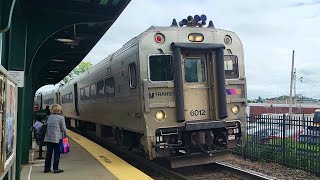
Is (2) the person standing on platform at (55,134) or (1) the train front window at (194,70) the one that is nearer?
(2) the person standing on platform at (55,134)

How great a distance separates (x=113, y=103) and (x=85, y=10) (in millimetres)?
3399

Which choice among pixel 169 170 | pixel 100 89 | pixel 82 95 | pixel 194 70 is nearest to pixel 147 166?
pixel 169 170

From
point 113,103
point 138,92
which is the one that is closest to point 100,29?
point 113,103

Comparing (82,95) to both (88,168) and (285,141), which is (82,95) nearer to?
(88,168)

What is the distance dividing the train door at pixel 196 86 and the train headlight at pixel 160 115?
1.83 feet

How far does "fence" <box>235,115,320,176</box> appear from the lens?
951 cm

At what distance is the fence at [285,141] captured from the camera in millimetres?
9508

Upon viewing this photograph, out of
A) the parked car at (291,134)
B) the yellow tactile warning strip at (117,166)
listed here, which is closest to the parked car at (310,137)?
the parked car at (291,134)

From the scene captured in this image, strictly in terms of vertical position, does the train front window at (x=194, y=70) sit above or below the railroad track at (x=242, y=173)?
above

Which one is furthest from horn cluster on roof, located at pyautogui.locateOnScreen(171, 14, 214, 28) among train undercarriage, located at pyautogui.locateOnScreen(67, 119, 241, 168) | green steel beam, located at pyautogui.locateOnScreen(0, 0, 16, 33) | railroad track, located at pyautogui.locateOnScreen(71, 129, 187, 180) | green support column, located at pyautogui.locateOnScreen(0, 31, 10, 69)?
green steel beam, located at pyautogui.locateOnScreen(0, 0, 16, 33)

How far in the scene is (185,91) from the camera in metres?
8.83

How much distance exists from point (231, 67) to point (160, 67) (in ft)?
6.17

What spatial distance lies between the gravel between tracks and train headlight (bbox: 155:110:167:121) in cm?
301

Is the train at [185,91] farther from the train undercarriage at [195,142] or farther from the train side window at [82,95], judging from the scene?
the train side window at [82,95]
